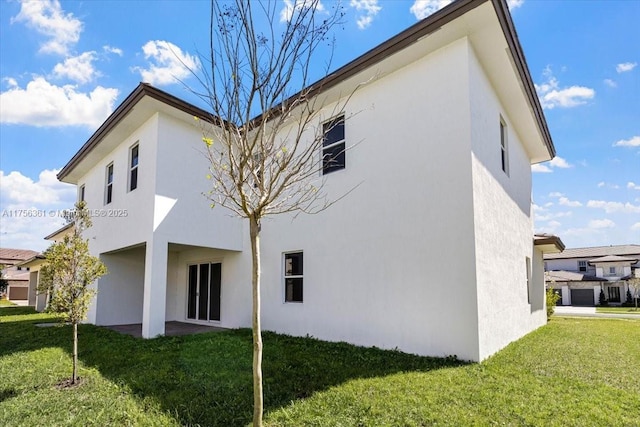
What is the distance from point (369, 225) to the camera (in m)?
8.51

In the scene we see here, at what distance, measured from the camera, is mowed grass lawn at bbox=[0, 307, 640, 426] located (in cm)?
448

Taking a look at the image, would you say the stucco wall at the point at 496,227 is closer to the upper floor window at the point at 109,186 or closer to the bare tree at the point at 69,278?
the bare tree at the point at 69,278

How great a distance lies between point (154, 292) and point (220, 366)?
4078 millimetres

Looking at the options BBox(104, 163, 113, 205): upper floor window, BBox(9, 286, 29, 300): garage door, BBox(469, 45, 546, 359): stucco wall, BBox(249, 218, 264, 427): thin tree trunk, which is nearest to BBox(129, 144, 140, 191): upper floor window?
BBox(104, 163, 113, 205): upper floor window

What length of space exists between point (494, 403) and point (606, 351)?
565 cm

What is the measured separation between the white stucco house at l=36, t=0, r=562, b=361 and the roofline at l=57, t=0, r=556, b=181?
4cm

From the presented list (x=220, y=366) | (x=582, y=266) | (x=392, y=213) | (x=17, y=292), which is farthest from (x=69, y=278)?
(x=582, y=266)

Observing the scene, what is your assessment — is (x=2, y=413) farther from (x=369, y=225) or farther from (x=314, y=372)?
(x=369, y=225)

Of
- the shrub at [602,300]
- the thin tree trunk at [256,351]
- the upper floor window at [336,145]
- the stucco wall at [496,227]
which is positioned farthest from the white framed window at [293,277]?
the shrub at [602,300]

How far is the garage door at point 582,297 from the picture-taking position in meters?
37.1

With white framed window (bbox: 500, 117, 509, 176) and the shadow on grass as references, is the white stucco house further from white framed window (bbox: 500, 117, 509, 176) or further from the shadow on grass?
the shadow on grass

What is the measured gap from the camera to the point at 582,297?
37.4 meters

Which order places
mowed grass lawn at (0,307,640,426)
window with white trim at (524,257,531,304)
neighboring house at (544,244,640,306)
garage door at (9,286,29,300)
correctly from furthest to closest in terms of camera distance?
garage door at (9,286,29,300)
neighboring house at (544,244,640,306)
window with white trim at (524,257,531,304)
mowed grass lawn at (0,307,640,426)

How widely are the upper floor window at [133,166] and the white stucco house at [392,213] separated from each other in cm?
5
